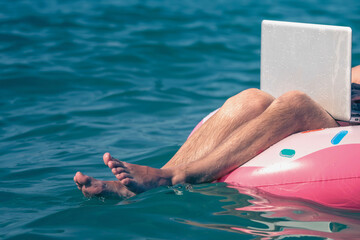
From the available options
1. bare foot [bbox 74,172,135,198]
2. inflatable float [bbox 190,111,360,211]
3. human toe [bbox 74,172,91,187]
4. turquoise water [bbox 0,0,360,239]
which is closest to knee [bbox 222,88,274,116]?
inflatable float [bbox 190,111,360,211]

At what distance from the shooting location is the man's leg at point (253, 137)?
2691mm

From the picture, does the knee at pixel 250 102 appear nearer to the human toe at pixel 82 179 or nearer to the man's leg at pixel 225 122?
the man's leg at pixel 225 122

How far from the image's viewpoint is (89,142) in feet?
13.1

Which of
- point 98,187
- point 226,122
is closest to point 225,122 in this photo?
point 226,122

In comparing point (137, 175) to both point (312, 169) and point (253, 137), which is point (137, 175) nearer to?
point (253, 137)

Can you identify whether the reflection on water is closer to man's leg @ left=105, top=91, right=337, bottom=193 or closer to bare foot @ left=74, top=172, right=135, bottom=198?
man's leg @ left=105, top=91, right=337, bottom=193

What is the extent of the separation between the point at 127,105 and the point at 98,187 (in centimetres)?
240

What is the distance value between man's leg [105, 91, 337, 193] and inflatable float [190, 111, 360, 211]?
5cm

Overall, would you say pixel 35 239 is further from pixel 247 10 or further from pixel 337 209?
pixel 247 10

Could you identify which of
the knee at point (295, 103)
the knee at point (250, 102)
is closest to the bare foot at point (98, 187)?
the knee at point (250, 102)

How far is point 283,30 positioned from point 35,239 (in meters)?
1.59

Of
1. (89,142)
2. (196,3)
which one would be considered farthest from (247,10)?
(89,142)

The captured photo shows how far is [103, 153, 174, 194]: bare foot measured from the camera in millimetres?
2537

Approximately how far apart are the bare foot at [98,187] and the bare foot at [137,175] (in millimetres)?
83
